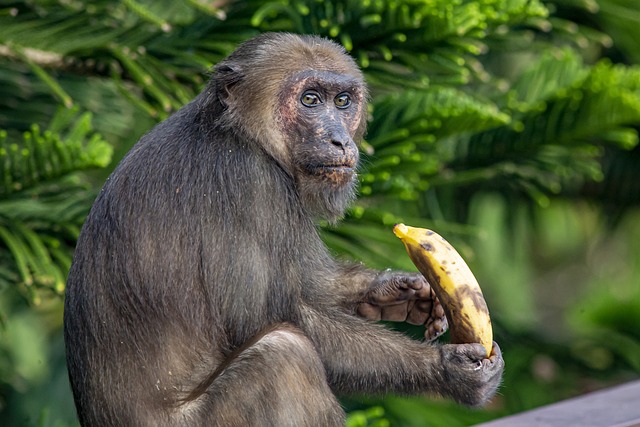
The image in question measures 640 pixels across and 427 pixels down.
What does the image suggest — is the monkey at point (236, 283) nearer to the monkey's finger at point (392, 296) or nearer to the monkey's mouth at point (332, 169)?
the monkey's mouth at point (332, 169)

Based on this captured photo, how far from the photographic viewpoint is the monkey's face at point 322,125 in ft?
12.5

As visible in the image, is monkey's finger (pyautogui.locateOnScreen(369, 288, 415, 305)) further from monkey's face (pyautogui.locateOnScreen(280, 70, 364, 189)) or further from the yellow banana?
monkey's face (pyautogui.locateOnScreen(280, 70, 364, 189))

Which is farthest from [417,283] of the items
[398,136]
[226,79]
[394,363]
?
[398,136]

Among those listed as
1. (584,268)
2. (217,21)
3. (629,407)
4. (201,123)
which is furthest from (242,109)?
(584,268)

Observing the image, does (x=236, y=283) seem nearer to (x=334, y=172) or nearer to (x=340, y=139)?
(x=334, y=172)

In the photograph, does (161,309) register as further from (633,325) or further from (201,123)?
(633,325)

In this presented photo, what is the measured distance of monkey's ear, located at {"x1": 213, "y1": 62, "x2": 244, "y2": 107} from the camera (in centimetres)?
396

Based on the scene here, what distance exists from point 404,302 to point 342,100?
2.54 feet

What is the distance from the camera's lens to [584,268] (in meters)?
10.3

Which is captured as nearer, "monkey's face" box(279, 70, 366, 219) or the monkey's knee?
the monkey's knee

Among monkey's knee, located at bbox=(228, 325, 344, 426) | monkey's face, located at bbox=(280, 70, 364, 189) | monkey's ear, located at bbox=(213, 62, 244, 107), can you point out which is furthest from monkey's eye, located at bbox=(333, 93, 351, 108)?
monkey's knee, located at bbox=(228, 325, 344, 426)

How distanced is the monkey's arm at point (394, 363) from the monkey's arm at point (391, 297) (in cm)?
24

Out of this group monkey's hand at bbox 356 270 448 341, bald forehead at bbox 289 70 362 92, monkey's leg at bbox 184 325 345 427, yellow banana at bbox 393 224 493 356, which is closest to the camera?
monkey's leg at bbox 184 325 345 427

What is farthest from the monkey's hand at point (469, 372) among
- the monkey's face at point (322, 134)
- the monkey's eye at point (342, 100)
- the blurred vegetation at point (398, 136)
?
the blurred vegetation at point (398, 136)
